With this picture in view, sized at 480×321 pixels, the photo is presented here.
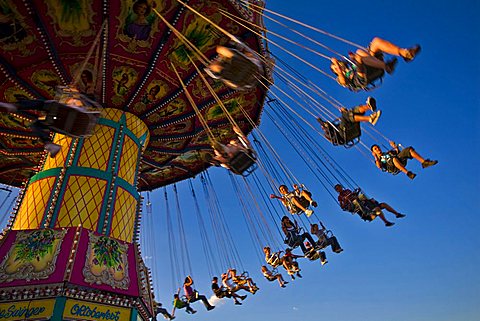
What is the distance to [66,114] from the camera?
6.14 metres

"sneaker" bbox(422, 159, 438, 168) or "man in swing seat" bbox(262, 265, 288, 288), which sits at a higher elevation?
"man in swing seat" bbox(262, 265, 288, 288)

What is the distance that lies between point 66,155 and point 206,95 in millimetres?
4005

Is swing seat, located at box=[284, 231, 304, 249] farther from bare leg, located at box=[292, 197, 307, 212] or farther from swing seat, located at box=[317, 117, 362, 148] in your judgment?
swing seat, located at box=[317, 117, 362, 148]

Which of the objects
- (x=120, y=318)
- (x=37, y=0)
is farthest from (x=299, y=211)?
(x=37, y=0)

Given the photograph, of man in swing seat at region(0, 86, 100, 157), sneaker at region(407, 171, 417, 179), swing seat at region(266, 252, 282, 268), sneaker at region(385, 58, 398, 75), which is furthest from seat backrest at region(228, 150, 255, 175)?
swing seat at region(266, 252, 282, 268)

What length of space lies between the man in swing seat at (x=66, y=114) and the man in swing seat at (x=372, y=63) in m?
4.71

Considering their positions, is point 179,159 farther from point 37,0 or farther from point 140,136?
point 37,0

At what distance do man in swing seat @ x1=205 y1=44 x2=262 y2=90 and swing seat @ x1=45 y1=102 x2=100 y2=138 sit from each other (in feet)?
7.44

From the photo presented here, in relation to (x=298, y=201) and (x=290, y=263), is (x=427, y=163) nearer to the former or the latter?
(x=298, y=201)

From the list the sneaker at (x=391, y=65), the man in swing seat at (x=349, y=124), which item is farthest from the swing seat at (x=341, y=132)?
the sneaker at (x=391, y=65)

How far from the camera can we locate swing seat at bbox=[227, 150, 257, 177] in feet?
24.6

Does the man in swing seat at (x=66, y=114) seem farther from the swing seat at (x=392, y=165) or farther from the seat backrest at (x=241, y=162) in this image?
the swing seat at (x=392, y=165)

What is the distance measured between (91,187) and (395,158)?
22.3 ft

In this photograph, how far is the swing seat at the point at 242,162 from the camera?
751 centimetres
